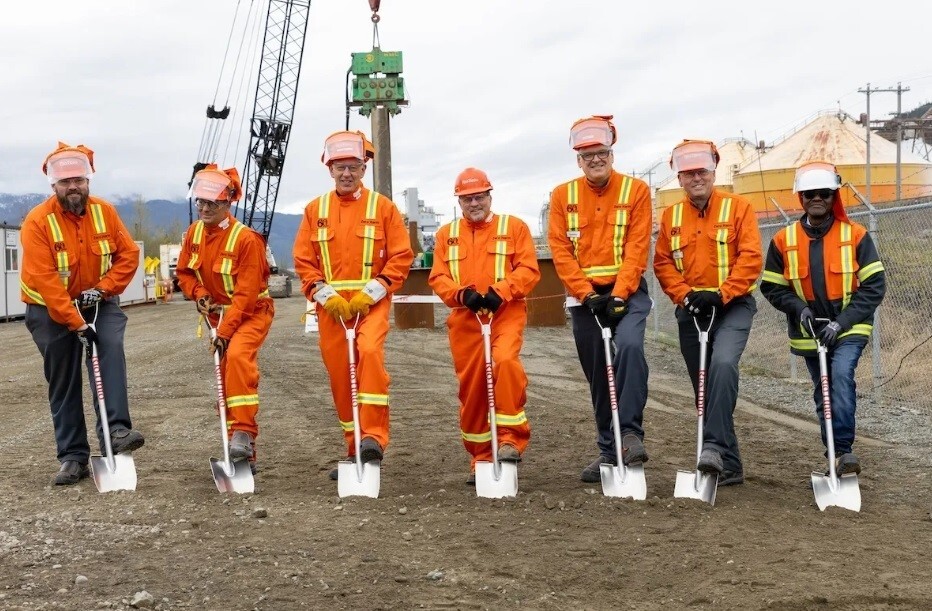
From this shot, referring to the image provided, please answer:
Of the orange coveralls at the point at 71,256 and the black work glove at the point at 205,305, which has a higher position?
the orange coveralls at the point at 71,256

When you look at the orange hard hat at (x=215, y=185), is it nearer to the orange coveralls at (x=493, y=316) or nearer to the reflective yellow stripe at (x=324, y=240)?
the reflective yellow stripe at (x=324, y=240)

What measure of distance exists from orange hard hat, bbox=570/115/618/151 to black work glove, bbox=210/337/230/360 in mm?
2714

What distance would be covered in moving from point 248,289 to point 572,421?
3.96 m

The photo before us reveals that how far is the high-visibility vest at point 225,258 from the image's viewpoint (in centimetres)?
712

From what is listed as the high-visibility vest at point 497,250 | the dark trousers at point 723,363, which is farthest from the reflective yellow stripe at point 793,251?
the high-visibility vest at point 497,250

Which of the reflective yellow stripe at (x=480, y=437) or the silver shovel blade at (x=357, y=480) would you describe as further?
the reflective yellow stripe at (x=480, y=437)

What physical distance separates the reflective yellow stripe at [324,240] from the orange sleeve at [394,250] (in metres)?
0.34

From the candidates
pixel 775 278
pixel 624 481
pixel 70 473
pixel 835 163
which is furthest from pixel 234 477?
pixel 835 163

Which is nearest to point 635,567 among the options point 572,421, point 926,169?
point 572,421

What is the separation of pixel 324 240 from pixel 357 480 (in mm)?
1609

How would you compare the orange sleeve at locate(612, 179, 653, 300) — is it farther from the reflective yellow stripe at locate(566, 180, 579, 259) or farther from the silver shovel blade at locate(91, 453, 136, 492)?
the silver shovel blade at locate(91, 453, 136, 492)

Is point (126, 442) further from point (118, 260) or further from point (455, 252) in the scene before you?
point (455, 252)

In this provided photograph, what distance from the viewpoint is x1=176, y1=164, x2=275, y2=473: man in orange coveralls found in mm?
6961

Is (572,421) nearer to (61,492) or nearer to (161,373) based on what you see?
(61,492)
